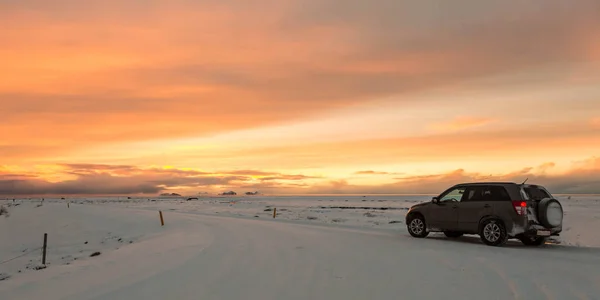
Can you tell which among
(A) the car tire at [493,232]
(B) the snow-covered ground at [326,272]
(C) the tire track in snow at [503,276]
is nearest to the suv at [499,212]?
(A) the car tire at [493,232]

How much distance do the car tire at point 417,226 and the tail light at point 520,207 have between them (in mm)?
3817

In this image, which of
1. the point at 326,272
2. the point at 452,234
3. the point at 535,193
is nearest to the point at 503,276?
the point at 326,272

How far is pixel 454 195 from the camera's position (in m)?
16.9

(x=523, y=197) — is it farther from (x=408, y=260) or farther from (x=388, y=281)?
(x=388, y=281)

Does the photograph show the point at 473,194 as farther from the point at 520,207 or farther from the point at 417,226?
the point at 417,226

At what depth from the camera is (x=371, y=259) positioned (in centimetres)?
1211

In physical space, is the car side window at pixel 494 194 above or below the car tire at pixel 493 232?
above

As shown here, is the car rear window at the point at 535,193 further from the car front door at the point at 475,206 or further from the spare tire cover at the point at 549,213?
the car front door at the point at 475,206

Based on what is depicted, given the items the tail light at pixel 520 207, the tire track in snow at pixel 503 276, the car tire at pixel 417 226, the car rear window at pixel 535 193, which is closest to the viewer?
the tire track in snow at pixel 503 276

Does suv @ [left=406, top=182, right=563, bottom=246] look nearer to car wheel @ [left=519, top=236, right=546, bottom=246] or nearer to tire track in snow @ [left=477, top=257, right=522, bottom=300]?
car wheel @ [left=519, top=236, right=546, bottom=246]

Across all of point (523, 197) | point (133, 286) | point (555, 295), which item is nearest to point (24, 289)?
point (133, 286)

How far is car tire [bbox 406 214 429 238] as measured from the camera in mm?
17766

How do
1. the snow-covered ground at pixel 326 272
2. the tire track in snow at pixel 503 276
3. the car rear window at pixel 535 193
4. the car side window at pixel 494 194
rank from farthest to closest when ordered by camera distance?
the car side window at pixel 494 194 → the car rear window at pixel 535 193 → the snow-covered ground at pixel 326 272 → the tire track in snow at pixel 503 276

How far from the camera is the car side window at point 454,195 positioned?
656 inches
